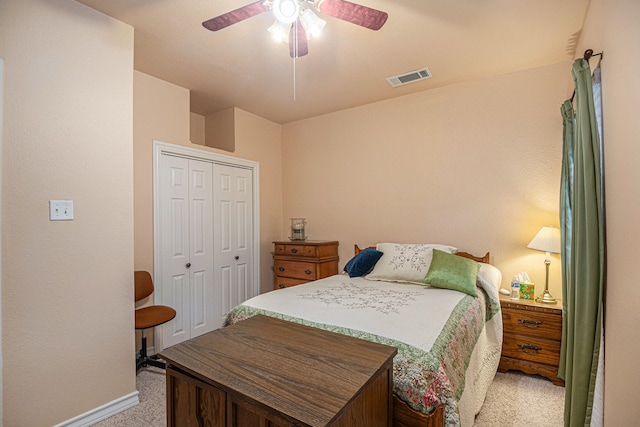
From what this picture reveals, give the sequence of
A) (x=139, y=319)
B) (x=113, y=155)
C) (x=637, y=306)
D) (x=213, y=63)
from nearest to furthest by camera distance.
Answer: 1. (x=637, y=306)
2. (x=113, y=155)
3. (x=139, y=319)
4. (x=213, y=63)

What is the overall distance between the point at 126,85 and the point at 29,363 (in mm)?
1766

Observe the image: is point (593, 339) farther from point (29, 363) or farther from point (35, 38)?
point (35, 38)

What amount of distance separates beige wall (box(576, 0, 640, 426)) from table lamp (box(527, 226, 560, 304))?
46.1 inches

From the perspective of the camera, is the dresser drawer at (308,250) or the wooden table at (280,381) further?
the dresser drawer at (308,250)

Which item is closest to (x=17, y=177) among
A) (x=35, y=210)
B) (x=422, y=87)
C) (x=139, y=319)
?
(x=35, y=210)

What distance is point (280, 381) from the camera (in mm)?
1056

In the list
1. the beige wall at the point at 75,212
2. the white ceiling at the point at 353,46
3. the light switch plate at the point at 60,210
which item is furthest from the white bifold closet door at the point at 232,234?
the light switch plate at the point at 60,210

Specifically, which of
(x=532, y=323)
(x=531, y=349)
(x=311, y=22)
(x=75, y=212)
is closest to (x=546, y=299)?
→ (x=532, y=323)

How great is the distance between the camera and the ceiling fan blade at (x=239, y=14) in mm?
1538

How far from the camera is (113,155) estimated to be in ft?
6.62

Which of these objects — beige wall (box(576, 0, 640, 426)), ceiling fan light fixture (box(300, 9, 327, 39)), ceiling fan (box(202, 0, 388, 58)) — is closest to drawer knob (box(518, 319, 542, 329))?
beige wall (box(576, 0, 640, 426))

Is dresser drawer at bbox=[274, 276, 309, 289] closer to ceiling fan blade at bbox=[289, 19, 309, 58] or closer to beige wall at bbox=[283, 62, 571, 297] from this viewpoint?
beige wall at bbox=[283, 62, 571, 297]

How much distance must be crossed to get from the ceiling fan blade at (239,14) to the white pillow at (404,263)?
2.14 metres

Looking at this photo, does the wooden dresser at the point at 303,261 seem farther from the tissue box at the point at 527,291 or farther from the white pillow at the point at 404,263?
the tissue box at the point at 527,291
